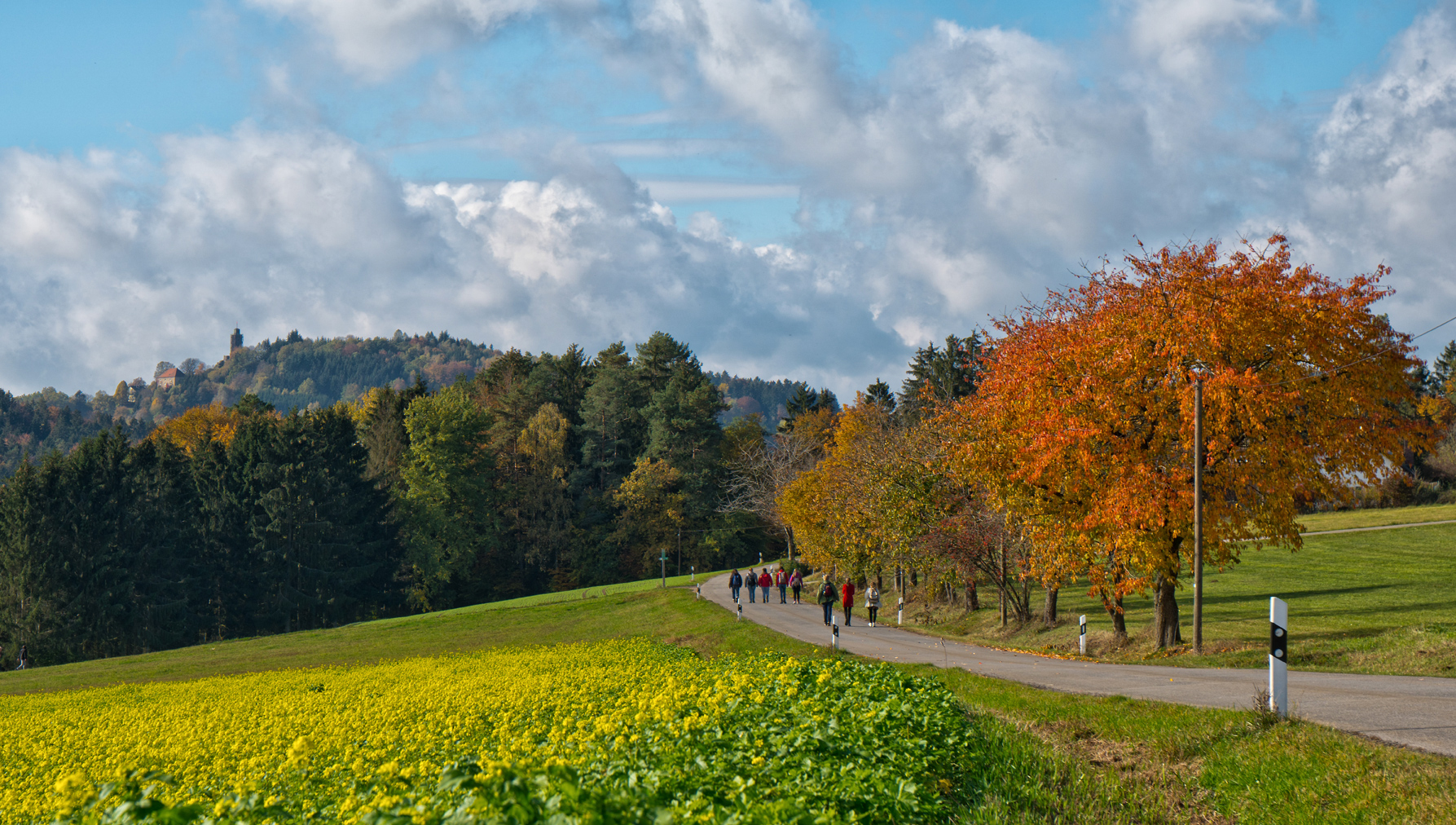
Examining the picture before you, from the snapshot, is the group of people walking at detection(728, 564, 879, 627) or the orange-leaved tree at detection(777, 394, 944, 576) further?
the group of people walking at detection(728, 564, 879, 627)

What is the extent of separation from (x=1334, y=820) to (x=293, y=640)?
44.6m

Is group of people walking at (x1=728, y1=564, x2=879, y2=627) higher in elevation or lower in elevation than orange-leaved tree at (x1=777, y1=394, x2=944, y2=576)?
lower

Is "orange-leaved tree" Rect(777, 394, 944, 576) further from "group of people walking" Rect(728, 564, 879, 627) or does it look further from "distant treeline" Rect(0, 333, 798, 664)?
"distant treeline" Rect(0, 333, 798, 664)

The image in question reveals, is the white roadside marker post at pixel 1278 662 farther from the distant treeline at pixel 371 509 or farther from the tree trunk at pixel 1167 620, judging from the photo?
the distant treeline at pixel 371 509

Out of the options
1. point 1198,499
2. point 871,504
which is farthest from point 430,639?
point 1198,499

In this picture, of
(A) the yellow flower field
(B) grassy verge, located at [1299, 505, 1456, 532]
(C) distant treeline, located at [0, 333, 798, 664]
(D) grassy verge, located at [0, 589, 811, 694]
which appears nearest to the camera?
(A) the yellow flower field

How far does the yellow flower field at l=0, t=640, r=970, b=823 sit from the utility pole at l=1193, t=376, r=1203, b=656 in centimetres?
1056

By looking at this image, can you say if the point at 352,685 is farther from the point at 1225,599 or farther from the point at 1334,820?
the point at 1225,599

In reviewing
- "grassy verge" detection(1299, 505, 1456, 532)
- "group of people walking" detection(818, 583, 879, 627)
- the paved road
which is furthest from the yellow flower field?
"grassy verge" detection(1299, 505, 1456, 532)

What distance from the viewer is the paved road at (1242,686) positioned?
32.0 feet

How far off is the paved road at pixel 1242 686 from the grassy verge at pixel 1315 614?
1.76m

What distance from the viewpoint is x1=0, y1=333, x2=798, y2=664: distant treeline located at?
59.2 metres

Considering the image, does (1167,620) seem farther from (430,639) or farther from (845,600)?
(430,639)

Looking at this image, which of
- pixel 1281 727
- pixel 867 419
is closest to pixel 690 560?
pixel 867 419
